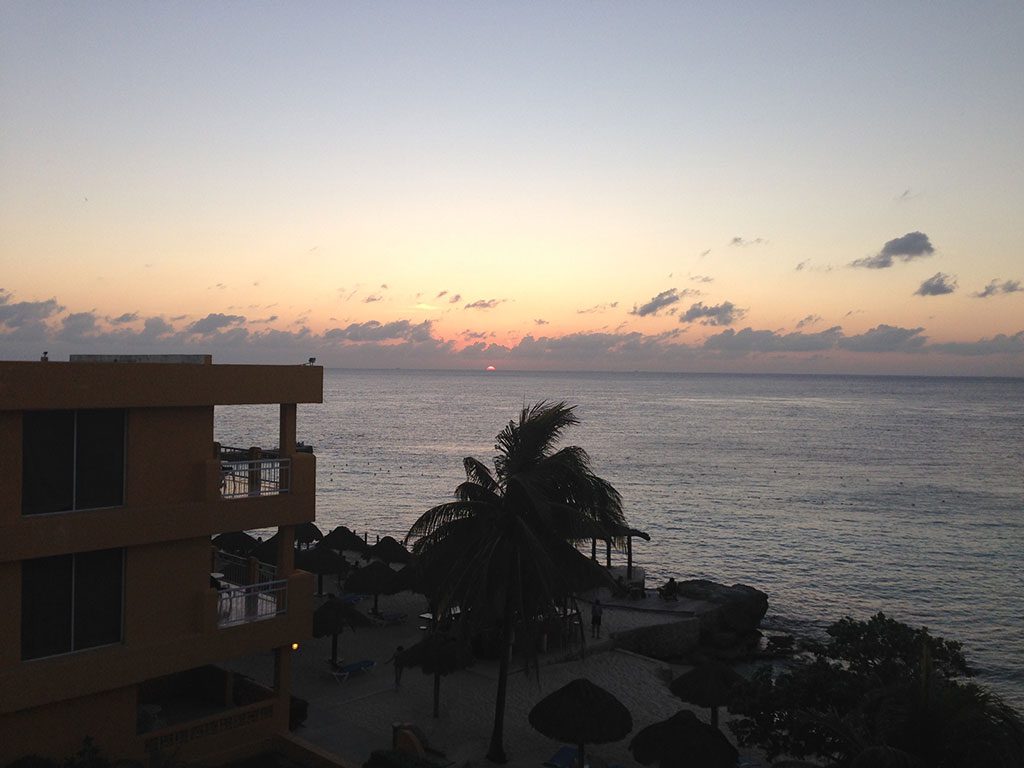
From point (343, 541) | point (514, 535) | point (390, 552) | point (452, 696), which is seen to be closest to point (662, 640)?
point (452, 696)

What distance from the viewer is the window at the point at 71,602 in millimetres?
13094

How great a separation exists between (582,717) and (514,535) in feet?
11.7

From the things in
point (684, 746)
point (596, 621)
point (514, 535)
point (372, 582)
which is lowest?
point (596, 621)

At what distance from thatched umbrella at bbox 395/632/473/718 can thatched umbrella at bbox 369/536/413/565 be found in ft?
39.3

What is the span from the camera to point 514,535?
16.5 meters

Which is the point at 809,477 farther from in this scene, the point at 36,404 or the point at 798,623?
the point at 36,404

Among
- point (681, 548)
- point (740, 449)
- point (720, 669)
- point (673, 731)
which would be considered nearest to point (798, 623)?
point (681, 548)

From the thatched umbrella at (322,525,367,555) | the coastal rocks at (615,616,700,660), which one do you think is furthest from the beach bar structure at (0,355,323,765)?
the thatched umbrella at (322,525,367,555)

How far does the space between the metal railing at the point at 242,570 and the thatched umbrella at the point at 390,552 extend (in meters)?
10.6

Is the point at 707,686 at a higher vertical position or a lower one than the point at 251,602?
lower

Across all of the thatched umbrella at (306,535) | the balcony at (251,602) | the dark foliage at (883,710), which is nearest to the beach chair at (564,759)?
the dark foliage at (883,710)

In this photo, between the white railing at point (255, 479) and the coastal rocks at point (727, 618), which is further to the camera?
the coastal rocks at point (727, 618)

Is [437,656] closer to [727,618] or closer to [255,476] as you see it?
[255,476]

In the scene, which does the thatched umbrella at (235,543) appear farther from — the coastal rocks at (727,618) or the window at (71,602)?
the window at (71,602)
